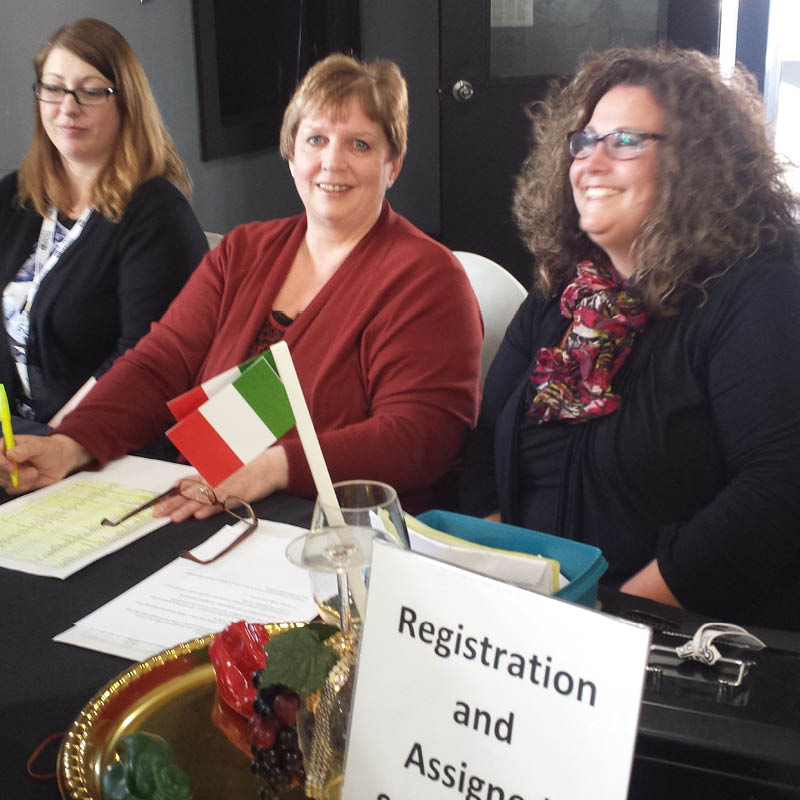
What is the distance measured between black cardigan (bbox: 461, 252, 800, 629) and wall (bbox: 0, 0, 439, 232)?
2672 mm

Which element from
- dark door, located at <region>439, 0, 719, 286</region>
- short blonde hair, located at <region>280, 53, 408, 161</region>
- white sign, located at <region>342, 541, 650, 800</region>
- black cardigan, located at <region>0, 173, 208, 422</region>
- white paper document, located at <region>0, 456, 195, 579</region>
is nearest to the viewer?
white sign, located at <region>342, 541, 650, 800</region>

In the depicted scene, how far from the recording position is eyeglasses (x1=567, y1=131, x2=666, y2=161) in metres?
1.48

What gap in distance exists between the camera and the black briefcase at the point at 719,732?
0.67 meters

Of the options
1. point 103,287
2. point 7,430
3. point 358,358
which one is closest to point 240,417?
point 7,430

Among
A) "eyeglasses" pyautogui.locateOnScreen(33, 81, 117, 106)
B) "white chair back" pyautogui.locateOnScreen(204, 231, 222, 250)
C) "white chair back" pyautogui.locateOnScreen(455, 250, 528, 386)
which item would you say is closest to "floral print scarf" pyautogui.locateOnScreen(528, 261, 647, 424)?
"white chair back" pyautogui.locateOnScreen(455, 250, 528, 386)

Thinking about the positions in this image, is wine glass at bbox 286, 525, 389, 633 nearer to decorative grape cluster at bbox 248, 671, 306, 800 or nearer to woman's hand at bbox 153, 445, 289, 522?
decorative grape cluster at bbox 248, 671, 306, 800

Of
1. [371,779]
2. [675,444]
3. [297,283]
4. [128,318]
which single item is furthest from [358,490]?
[128,318]

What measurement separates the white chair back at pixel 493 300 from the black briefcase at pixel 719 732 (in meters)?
1.29

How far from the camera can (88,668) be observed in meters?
0.93

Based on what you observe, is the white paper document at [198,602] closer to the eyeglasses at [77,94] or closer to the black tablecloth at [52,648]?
the black tablecloth at [52,648]

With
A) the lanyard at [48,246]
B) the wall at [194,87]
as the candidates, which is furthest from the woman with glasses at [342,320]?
the wall at [194,87]

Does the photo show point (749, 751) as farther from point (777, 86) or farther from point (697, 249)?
point (777, 86)

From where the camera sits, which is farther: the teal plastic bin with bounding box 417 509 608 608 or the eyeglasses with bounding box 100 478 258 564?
the eyeglasses with bounding box 100 478 258 564

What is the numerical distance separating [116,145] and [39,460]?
1205 mm
